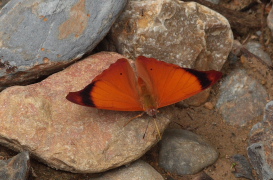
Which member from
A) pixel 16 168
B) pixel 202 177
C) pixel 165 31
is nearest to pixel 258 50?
pixel 165 31

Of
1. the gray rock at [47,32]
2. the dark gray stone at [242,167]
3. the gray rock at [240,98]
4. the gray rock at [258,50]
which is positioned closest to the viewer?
the gray rock at [47,32]

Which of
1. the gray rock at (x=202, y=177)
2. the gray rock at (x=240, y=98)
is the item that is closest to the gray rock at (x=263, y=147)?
the gray rock at (x=202, y=177)

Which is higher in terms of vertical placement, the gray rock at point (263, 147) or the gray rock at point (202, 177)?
the gray rock at point (263, 147)

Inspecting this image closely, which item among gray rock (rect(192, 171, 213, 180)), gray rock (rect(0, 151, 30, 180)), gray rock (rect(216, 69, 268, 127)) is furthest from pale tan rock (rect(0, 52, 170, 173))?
gray rock (rect(216, 69, 268, 127))

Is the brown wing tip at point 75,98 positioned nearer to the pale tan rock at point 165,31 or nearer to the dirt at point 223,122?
the dirt at point 223,122

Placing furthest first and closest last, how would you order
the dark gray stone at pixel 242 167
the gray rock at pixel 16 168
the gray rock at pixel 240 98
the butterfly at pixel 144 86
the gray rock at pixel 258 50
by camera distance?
the gray rock at pixel 258 50 → the gray rock at pixel 240 98 → the dark gray stone at pixel 242 167 → the butterfly at pixel 144 86 → the gray rock at pixel 16 168

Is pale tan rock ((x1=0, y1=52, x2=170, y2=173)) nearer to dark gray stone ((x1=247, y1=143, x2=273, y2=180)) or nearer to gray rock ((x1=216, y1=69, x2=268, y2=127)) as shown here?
Result: dark gray stone ((x1=247, y1=143, x2=273, y2=180))

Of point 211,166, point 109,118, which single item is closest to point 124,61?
point 109,118

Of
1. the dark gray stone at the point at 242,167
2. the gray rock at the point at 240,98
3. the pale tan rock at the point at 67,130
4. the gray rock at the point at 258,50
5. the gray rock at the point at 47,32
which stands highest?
the gray rock at the point at 47,32
